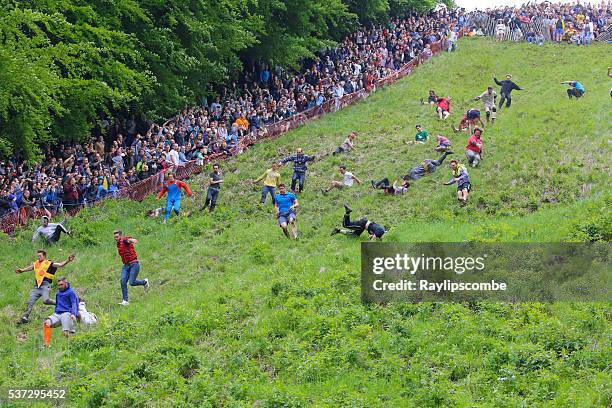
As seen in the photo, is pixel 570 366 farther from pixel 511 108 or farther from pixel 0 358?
pixel 511 108

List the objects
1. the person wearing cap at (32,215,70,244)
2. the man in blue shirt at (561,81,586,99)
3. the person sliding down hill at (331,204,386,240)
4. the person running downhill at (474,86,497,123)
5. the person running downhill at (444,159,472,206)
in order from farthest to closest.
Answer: the man in blue shirt at (561,81,586,99)
the person running downhill at (474,86,497,123)
the person wearing cap at (32,215,70,244)
the person running downhill at (444,159,472,206)
the person sliding down hill at (331,204,386,240)

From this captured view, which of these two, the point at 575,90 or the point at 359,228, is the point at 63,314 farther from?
the point at 575,90

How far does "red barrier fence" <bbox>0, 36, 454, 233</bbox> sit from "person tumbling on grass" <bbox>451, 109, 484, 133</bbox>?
6.81 meters

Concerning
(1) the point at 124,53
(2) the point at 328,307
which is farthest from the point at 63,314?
(1) the point at 124,53

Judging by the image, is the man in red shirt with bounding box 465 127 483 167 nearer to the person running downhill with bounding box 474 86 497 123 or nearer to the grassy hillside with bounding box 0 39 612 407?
the grassy hillside with bounding box 0 39 612 407

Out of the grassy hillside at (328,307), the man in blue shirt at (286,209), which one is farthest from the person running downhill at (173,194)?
the man in blue shirt at (286,209)

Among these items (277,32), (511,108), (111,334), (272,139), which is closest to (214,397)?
(111,334)

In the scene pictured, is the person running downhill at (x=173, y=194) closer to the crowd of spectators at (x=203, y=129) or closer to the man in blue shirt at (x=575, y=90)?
the crowd of spectators at (x=203, y=129)

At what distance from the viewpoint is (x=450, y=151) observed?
28.9 metres

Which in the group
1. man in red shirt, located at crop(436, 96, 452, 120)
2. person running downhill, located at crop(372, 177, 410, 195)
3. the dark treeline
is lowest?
person running downhill, located at crop(372, 177, 410, 195)

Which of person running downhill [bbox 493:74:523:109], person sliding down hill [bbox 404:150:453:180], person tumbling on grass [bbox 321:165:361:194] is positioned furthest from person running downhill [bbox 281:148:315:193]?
person running downhill [bbox 493:74:523:109]

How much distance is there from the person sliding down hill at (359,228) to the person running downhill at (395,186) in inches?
131

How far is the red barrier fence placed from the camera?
1032 inches

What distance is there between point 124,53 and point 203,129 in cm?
401
